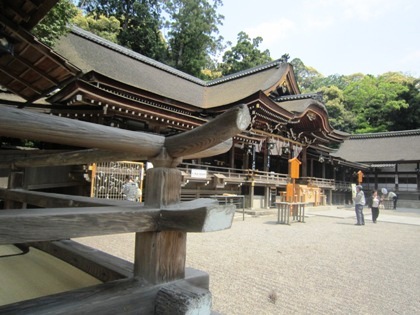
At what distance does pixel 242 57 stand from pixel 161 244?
3493 cm

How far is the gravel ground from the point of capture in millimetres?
3115

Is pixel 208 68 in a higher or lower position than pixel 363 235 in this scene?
higher

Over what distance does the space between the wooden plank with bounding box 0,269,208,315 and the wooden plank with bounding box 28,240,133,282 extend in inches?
7.6

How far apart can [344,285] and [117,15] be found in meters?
32.7

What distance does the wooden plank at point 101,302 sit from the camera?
120cm

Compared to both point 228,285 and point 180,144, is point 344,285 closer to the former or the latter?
point 228,285

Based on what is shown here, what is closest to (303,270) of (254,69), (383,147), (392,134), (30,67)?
(30,67)

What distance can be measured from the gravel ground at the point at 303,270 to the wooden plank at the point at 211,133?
6.84 feet

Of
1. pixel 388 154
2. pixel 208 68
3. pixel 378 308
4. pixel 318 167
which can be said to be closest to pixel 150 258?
pixel 378 308

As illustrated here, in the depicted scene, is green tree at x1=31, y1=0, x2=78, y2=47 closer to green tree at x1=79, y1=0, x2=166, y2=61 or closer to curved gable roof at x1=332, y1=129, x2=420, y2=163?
green tree at x1=79, y1=0, x2=166, y2=61

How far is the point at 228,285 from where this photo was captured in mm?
3549

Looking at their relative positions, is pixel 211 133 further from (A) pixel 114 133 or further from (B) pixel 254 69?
(B) pixel 254 69

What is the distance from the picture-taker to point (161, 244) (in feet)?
5.01

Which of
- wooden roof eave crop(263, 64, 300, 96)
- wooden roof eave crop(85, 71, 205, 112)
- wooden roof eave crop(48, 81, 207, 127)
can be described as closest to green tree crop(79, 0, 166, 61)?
wooden roof eave crop(263, 64, 300, 96)
